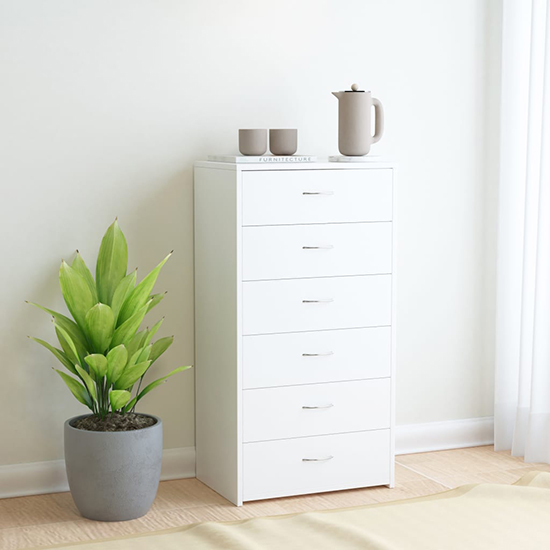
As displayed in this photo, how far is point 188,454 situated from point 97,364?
68 cm

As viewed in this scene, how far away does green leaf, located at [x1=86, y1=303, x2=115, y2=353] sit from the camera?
2674mm

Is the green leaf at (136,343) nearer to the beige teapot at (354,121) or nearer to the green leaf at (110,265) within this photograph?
the green leaf at (110,265)

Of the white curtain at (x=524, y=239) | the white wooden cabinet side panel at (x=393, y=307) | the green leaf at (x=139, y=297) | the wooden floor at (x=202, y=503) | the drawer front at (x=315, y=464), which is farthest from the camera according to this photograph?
the white curtain at (x=524, y=239)

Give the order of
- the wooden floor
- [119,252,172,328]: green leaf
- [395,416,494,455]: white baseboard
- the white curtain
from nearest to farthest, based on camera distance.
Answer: the wooden floor
[119,252,172,328]: green leaf
the white curtain
[395,416,494,455]: white baseboard

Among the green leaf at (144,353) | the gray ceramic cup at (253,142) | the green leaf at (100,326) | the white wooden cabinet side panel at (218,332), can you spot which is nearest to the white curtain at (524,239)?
the gray ceramic cup at (253,142)

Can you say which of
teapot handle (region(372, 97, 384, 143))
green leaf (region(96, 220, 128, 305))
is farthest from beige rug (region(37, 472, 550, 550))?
teapot handle (region(372, 97, 384, 143))

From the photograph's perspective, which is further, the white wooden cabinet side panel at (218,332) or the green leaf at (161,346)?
the green leaf at (161,346)

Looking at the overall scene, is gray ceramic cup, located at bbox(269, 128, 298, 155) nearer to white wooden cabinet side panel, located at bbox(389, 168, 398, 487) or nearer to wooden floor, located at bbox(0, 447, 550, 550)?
white wooden cabinet side panel, located at bbox(389, 168, 398, 487)

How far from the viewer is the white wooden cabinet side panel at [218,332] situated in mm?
2844

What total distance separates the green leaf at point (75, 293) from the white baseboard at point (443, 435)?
1393 mm

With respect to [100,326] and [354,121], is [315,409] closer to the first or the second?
[100,326]

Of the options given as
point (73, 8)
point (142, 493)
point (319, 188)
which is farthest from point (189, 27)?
point (142, 493)

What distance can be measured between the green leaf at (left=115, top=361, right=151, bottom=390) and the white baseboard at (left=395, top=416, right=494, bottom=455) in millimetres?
1209

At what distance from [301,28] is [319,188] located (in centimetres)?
69
